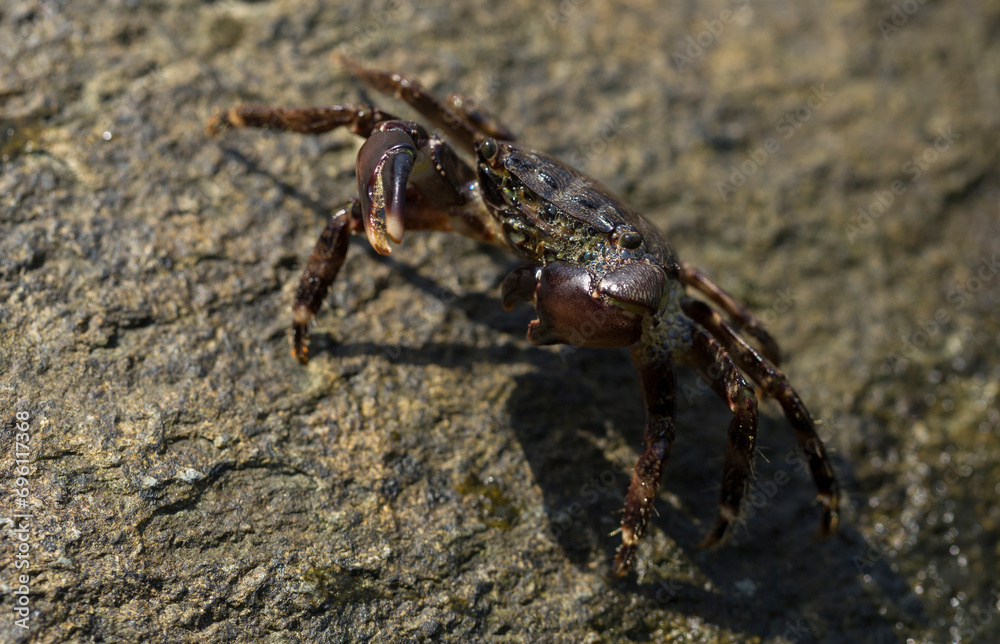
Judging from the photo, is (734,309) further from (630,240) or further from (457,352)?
(457,352)

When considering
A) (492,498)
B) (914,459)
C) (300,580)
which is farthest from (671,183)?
(300,580)

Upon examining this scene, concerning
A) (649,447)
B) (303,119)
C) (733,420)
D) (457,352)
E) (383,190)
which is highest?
(383,190)

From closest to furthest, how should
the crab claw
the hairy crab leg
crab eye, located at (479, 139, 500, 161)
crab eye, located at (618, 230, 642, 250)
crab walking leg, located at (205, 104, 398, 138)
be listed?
the crab claw, crab eye, located at (618, 230, 642, 250), crab eye, located at (479, 139, 500, 161), crab walking leg, located at (205, 104, 398, 138), the hairy crab leg

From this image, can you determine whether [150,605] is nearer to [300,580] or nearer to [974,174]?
[300,580]

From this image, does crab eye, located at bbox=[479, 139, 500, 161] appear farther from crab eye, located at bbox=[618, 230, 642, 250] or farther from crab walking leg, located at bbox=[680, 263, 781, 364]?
crab walking leg, located at bbox=[680, 263, 781, 364]

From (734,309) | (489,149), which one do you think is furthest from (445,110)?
(734,309)

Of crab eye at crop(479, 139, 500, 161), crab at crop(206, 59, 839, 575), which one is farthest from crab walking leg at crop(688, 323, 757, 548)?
crab eye at crop(479, 139, 500, 161)

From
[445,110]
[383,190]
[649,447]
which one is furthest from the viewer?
[445,110]
